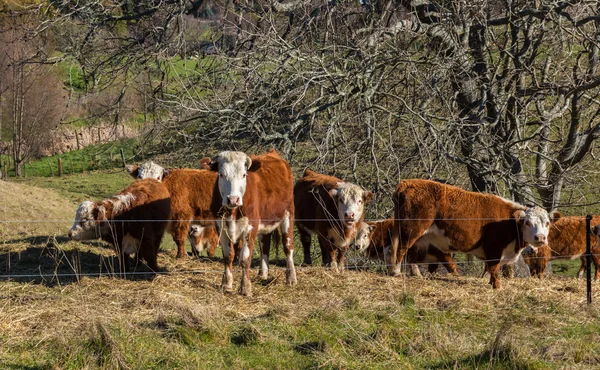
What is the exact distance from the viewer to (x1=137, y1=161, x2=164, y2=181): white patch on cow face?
12219 millimetres

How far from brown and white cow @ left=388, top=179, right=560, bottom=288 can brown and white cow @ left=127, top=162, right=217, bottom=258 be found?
2.99 meters

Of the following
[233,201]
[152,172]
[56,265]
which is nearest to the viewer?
[233,201]

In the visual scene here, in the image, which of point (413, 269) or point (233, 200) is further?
point (413, 269)

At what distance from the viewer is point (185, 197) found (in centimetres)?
1189

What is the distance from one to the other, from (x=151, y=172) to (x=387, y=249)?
4114 millimetres

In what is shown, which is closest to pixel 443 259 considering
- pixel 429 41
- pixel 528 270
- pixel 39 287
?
pixel 528 270

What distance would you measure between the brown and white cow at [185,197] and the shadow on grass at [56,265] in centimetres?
109

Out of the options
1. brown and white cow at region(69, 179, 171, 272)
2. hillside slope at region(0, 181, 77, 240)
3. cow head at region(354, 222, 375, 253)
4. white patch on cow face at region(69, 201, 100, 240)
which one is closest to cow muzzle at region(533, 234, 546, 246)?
cow head at region(354, 222, 375, 253)

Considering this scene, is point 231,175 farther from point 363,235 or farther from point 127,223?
point 363,235

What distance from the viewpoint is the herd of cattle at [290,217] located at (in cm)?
912

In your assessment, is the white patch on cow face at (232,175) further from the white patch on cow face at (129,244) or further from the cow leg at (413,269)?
the cow leg at (413,269)

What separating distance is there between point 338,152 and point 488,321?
23.1ft

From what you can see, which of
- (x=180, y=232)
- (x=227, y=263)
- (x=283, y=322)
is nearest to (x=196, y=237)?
(x=180, y=232)

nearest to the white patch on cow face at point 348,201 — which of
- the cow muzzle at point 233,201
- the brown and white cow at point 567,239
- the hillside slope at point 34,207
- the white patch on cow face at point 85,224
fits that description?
the cow muzzle at point 233,201
